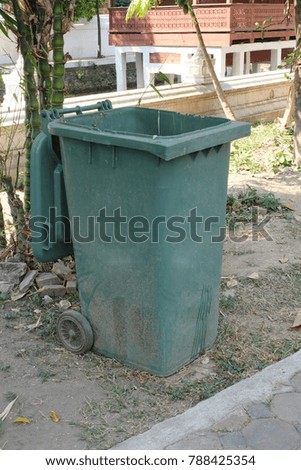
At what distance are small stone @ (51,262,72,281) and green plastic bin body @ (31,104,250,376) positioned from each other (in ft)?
2.54

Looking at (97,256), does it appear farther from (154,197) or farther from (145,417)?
(145,417)

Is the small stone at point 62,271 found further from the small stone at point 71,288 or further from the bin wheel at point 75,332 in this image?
the bin wheel at point 75,332

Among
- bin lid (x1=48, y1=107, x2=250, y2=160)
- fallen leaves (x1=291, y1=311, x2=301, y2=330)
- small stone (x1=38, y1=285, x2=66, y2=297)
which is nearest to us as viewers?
bin lid (x1=48, y1=107, x2=250, y2=160)

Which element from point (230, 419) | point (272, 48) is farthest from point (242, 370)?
point (272, 48)

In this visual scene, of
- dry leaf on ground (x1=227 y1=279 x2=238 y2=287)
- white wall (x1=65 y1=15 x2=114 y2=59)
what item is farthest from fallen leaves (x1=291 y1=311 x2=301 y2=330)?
white wall (x1=65 y1=15 x2=114 y2=59)

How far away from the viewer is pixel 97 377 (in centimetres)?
335

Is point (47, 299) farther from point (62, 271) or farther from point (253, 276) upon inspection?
point (253, 276)

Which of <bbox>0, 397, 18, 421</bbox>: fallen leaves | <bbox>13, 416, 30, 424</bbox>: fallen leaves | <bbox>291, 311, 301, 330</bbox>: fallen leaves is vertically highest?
<bbox>0, 397, 18, 421</bbox>: fallen leaves

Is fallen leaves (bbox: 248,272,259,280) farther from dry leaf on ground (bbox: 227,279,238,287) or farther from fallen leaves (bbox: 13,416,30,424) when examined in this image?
fallen leaves (bbox: 13,416,30,424)

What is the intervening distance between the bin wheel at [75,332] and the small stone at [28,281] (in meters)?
0.68

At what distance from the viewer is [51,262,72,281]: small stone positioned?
431 centimetres

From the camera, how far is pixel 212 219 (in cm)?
333

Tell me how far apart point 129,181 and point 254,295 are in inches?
62.8

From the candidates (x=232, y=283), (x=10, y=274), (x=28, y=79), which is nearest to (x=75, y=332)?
(x=10, y=274)
